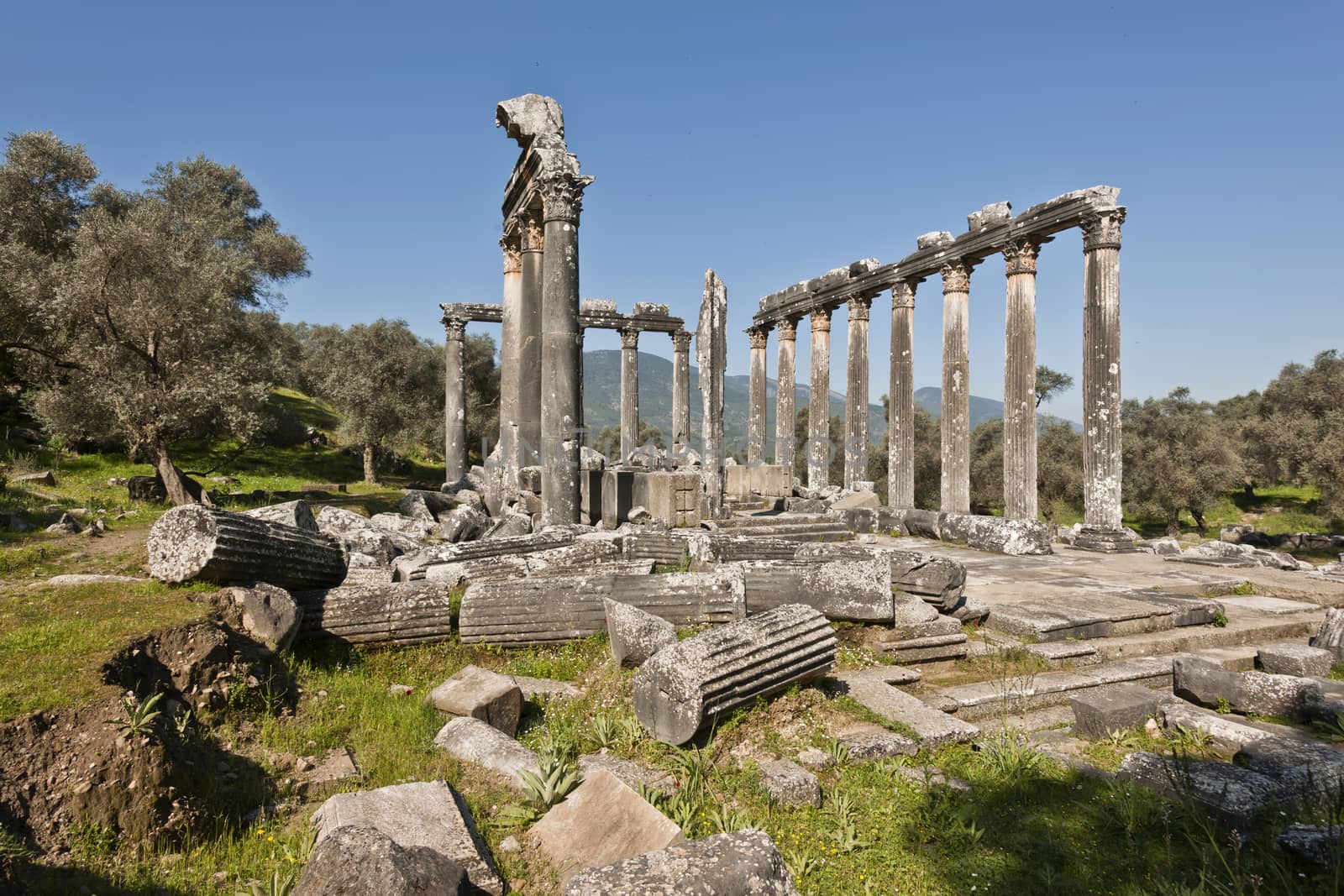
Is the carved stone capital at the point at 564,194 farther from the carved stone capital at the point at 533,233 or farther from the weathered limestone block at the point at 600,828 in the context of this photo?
the weathered limestone block at the point at 600,828

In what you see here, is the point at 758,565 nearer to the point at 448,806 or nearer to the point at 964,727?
the point at 964,727

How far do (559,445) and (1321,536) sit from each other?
24.9m

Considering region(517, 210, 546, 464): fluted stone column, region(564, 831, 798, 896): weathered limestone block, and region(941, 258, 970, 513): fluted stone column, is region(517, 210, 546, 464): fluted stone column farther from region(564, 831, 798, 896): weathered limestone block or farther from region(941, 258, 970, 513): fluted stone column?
region(564, 831, 798, 896): weathered limestone block

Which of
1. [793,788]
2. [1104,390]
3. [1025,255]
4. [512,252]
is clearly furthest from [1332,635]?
[512,252]

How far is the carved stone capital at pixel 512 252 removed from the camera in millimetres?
16750

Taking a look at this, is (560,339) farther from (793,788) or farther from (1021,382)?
(1021,382)

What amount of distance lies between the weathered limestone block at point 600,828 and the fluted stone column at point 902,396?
59.8ft

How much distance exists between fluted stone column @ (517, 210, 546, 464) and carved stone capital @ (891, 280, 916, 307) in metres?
11.1

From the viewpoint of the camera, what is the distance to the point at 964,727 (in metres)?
5.50

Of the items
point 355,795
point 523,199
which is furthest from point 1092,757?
point 523,199

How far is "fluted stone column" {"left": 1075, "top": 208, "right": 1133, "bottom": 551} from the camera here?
15172mm

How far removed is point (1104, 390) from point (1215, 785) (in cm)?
1315

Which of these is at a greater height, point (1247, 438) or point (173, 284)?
point (173, 284)

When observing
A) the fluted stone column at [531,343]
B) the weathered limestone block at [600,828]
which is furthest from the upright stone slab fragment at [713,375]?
the weathered limestone block at [600,828]
